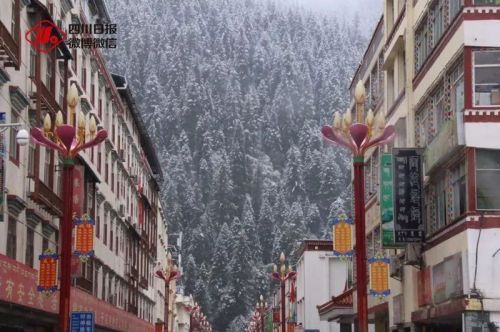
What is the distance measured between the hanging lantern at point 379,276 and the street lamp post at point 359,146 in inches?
361

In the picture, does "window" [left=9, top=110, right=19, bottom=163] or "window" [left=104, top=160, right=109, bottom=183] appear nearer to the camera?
"window" [left=9, top=110, right=19, bottom=163]

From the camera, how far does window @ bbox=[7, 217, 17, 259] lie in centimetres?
3025

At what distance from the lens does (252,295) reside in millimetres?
187125

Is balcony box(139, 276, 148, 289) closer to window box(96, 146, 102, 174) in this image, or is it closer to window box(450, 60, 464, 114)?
window box(96, 146, 102, 174)

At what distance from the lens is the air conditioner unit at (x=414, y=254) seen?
106 feet

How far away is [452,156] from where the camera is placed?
90.0 feet

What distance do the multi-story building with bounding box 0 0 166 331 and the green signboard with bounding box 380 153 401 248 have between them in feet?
39.7

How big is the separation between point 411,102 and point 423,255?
241 inches

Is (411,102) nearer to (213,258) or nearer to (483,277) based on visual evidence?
(483,277)

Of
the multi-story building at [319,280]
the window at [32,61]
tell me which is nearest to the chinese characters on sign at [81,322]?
the window at [32,61]

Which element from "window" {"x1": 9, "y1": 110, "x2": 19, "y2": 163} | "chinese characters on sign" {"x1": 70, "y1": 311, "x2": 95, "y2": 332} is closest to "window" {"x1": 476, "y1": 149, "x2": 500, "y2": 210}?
"window" {"x1": 9, "y1": 110, "x2": 19, "y2": 163}

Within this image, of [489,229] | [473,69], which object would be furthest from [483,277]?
[473,69]

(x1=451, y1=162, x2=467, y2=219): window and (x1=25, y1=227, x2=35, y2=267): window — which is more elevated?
(x1=451, y1=162, x2=467, y2=219): window

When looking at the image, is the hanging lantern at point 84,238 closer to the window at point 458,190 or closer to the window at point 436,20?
the window at point 458,190
